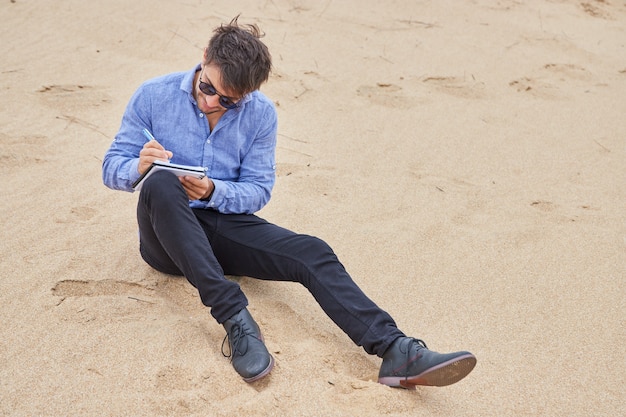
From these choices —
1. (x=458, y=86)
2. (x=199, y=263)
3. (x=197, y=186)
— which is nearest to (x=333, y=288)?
(x=199, y=263)

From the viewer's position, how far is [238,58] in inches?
106

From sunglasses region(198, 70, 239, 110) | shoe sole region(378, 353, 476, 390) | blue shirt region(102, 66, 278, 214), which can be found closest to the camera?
shoe sole region(378, 353, 476, 390)

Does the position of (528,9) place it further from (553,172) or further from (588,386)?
(588,386)

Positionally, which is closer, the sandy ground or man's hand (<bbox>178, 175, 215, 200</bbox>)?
the sandy ground

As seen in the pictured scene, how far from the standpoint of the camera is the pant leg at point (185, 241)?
269 cm

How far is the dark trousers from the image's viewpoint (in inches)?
106

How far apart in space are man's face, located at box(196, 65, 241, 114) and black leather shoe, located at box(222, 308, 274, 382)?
79 cm

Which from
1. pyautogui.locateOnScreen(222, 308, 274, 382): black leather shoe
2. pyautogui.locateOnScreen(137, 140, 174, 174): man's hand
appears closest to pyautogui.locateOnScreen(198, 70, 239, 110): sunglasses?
pyautogui.locateOnScreen(137, 140, 174, 174): man's hand

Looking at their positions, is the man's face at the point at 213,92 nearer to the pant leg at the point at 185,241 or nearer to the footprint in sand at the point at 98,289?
the pant leg at the point at 185,241

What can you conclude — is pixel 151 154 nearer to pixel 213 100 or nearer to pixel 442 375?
pixel 213 100

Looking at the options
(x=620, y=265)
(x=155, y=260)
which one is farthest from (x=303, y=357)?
(x=620, y=265)

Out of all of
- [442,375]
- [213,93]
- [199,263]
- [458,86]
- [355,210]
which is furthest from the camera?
[458,86]

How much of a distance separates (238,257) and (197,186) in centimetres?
38

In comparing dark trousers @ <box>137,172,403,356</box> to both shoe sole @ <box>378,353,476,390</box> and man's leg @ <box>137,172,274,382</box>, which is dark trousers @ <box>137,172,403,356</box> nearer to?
man's leg @ <box>137,172,274,382</box>
